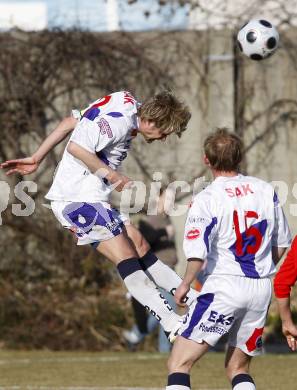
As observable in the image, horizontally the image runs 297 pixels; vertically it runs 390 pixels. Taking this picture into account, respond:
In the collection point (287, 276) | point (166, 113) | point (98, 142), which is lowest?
point (287, 276)

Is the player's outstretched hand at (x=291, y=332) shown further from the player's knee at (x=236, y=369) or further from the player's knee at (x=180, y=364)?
the player's knee at (x=180, y=364)

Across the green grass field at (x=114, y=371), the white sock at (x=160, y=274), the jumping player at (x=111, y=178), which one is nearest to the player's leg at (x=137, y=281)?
the jumping player at (x=111, y=178)

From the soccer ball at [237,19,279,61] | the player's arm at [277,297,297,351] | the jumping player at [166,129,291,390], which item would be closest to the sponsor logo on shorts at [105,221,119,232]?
the jumping player at [166,129,291,390]

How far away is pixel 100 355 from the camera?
12031 millimetres

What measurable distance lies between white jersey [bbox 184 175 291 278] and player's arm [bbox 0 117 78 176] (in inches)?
66.2

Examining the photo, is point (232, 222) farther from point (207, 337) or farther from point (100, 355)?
point (100, 355)

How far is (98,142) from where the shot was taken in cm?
691

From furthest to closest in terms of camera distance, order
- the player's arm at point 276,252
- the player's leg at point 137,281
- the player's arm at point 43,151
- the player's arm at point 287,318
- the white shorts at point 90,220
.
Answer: the player's arm at point 43,151, the white shorts at point 90,220, the player's leg at point 137,281, the player's arm at point 276,252, the player's arm at point 287,318

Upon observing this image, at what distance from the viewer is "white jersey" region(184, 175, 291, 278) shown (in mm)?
5742

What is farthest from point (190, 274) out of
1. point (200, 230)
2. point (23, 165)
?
point (23, 165)

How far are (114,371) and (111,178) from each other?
3.76 meters

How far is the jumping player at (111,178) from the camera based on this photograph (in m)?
6.85

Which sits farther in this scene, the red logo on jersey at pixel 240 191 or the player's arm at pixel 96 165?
the player's arm at pixel 96 165

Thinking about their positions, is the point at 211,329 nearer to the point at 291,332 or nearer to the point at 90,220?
the point at 291,332
